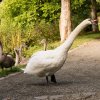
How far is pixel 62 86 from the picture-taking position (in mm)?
10000

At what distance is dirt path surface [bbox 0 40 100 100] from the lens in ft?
28.8

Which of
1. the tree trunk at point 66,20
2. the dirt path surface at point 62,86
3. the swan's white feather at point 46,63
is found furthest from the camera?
the tree trunk at point 66,20

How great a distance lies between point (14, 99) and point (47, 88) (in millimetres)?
1278

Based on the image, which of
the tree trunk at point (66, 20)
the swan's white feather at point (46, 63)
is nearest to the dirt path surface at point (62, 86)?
the swan's white feather at point (46, 63)

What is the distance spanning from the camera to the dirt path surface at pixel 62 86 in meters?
8.78

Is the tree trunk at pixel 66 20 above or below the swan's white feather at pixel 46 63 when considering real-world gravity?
above

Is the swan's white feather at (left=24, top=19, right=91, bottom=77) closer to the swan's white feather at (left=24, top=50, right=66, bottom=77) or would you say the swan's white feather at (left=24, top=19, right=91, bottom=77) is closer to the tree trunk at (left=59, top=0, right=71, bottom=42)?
the swan's white feather at (left=24, top=50, right=66, bottom=77)

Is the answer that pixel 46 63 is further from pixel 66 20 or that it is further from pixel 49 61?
pixel 66 20

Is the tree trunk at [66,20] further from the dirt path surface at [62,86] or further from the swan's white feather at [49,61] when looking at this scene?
the swan's white feather at [49,61]

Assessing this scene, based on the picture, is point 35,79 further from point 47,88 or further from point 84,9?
point 84,9

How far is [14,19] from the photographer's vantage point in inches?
1241

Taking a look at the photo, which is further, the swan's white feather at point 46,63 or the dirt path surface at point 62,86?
the swan's white feather at point 46,63

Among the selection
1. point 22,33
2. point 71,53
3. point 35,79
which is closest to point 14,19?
point 22,33

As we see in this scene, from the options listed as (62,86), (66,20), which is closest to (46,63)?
(62,86)
